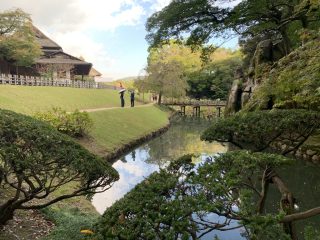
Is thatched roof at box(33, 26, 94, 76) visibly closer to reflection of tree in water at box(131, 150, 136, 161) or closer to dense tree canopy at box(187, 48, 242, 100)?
dense tree canopy at box(187, 48, 242, 100)

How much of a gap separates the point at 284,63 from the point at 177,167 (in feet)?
14.5

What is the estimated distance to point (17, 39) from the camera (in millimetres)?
34656

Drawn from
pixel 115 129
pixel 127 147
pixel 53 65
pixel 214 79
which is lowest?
pixel 127 147

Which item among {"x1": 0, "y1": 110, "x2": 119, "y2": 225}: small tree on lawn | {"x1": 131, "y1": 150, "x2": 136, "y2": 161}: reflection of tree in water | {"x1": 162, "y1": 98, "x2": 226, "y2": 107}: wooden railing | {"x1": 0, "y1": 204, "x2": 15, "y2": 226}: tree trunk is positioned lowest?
{"x1": 131, "y1": 150, "x2": 136, "y2": 161}: reflection of tree in water

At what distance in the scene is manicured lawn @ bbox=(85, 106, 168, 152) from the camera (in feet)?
59.7

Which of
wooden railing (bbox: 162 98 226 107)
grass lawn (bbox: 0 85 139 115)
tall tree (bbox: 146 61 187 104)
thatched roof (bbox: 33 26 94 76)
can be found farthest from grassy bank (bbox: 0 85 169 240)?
wooden railing (bbox: 162 98 226 107)

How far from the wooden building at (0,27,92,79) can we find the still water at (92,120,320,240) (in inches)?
855

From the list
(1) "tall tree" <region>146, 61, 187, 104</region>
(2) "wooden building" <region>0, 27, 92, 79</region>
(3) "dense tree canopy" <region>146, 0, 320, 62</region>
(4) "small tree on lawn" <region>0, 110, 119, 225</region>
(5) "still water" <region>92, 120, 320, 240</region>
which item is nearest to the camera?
(4) "small tree on lawn" <region>0, 110, 119, 225</region>

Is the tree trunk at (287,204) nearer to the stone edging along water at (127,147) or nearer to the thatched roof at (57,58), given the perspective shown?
the stone edging along water at (127,147)

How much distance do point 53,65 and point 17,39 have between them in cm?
782

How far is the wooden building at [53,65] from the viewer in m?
40.3

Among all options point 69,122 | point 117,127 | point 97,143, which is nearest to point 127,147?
point 97,143

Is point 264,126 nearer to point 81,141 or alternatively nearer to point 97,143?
point 81,141

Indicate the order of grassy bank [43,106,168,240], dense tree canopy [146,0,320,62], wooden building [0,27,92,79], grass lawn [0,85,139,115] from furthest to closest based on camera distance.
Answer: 1. wooden building [0,27,92,79]
2. grass lawn [0,85,139,115]
3. dense tree canopy [146,0,320,62]
4. grassy bank [43,106,168,240]
